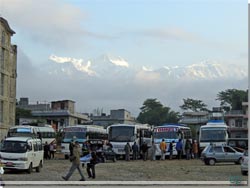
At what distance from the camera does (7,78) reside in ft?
218

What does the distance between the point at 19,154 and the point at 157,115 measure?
87.7 metres

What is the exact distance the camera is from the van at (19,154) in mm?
25000

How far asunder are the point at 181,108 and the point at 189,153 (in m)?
79.8

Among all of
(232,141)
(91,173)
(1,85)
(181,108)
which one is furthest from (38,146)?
(181,108)

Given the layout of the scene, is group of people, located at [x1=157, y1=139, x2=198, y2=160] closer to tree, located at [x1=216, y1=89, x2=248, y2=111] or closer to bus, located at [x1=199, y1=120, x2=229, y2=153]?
bus, located at [x1=199, y1=120, x2=229, y2=153]

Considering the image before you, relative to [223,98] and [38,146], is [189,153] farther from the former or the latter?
[223,98]

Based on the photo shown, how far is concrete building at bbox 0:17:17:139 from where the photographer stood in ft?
213

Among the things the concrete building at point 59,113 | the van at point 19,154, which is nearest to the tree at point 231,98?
the concrete building at point 59,113

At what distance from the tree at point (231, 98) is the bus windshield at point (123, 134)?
69601mm

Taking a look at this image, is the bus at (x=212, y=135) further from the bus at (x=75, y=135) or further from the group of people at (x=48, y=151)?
the group of people at (x=48, y=151)

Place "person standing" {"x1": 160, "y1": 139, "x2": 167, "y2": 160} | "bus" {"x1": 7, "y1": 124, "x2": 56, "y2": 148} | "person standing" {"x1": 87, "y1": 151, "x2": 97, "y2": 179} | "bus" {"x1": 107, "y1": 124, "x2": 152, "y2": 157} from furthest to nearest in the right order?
"bus" {"x1": 7, "y1": 124, "x2": 56, "y2": 148} < "bus" {"x1": 107, "y1": 124, "x2": 152, "y2": 157} < "person standing" {"x1": 160, "y1": 139, "x2": 167, "y2": 160} < "person standing" {"x1": 87, "y1": 151, "x2": 97, "y2": 179}

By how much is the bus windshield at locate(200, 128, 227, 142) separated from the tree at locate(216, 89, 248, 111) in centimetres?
6608

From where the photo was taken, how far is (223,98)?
116m

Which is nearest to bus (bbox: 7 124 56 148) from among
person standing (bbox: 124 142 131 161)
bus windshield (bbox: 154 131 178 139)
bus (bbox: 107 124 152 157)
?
bus (bbox: 107 124 152 157)
